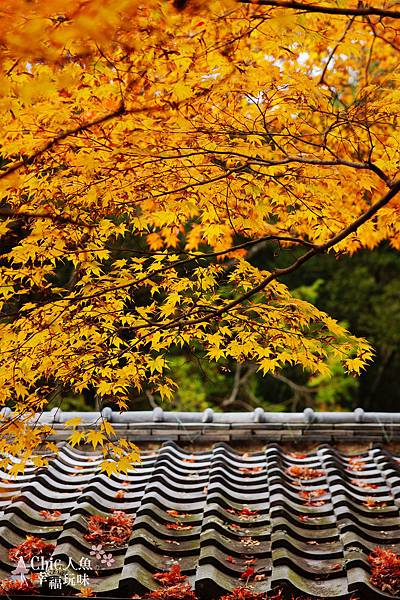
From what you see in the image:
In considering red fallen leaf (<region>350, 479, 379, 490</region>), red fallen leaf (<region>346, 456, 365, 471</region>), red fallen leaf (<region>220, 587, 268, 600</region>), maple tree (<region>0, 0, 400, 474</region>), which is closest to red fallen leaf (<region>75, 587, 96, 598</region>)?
red fallen leaf (<region>220, 587, 268, 600</region>)

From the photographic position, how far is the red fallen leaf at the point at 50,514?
398cm

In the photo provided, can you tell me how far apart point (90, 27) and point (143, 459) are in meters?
3.83

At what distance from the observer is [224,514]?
13.3 ft

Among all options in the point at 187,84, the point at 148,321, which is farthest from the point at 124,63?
the point at 148,321

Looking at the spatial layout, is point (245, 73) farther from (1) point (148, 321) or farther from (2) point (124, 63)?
(1) point (148, 321)

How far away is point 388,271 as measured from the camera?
1678cm

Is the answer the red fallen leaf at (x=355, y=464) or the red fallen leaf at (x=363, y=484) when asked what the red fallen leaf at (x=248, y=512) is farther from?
the red fallen leaf at (x=355, y=464)

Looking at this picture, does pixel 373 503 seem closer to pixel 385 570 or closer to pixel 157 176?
pixel 385 570

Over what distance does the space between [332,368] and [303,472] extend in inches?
408

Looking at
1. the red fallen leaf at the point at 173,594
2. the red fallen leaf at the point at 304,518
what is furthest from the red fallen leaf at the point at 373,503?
the red fallen leaf at the point at 173,594

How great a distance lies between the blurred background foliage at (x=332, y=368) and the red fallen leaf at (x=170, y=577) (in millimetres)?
10985

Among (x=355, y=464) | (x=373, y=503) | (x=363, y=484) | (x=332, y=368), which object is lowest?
(x=373, y=503)

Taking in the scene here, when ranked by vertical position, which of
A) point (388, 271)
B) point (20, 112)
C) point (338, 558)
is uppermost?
point (388, 271)

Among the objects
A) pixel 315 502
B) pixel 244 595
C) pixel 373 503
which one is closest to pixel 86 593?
pixel 244 595
